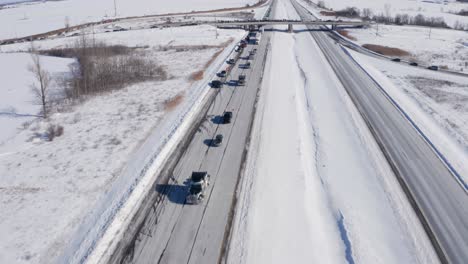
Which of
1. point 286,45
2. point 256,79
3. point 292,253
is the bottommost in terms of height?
point 292,253

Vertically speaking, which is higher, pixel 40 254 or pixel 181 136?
pixel 181 136

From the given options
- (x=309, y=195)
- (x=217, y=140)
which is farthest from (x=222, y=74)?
(x=309, y=195)

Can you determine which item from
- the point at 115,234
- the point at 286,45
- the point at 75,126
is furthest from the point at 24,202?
the point at 286,45

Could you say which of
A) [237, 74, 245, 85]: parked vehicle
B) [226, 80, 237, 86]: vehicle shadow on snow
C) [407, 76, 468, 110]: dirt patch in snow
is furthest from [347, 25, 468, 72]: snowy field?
[226, 80, 237, 86]: vehicle shadow on snow

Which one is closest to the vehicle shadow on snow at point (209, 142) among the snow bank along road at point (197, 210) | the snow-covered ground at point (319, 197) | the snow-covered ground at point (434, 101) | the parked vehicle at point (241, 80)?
the snow bank along road at point (197, 210)

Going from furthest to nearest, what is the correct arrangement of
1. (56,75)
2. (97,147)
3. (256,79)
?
1. (56,75)
2. (256,79)
3. (97,147)

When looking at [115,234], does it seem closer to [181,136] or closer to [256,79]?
[181,136]
